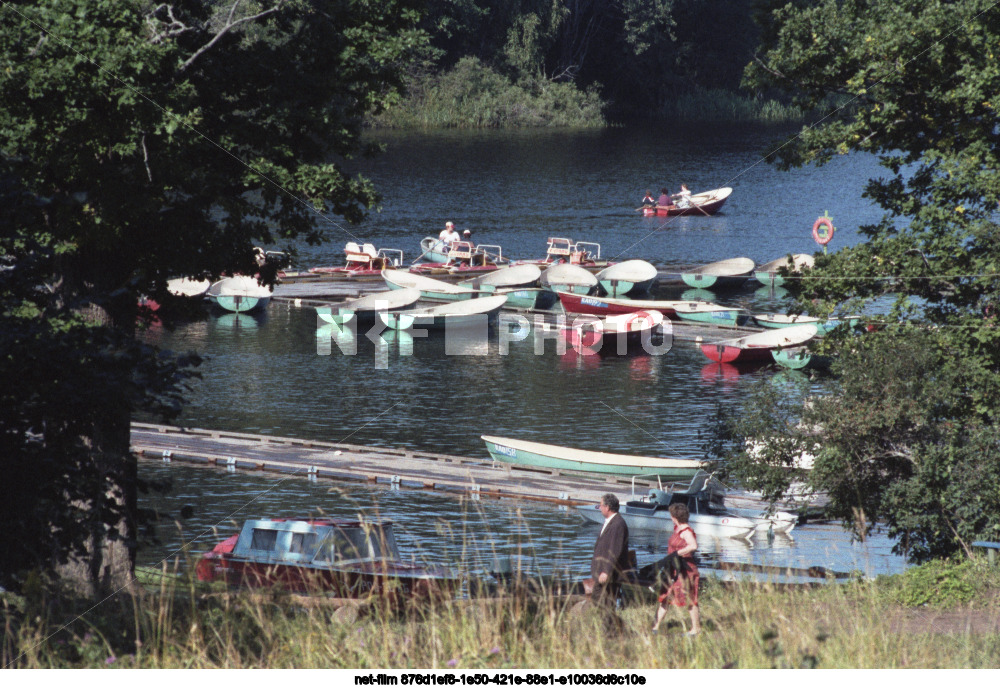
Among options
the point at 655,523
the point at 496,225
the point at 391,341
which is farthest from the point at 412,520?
the point at 496,225

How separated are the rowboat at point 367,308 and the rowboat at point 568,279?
6.77 meters

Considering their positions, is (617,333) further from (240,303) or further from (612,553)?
(612,553)

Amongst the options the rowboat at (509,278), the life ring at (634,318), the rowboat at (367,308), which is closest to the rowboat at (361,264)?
the rowboat at (509,278)

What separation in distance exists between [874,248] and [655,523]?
787cm

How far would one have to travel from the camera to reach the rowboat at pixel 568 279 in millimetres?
48625

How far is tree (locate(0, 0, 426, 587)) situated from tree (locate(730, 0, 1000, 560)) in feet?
26.1

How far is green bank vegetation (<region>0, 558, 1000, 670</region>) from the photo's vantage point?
21.1 feet

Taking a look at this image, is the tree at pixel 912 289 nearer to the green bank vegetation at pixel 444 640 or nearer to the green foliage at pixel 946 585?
the green foliage at pixel 946 585

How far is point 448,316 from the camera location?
144 feet

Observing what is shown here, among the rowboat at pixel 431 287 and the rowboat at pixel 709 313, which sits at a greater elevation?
the rowboat at pixel 431 287

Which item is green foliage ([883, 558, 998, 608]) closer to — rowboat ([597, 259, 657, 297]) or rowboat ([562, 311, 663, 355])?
rowboat ([562, 311, 663, 355])

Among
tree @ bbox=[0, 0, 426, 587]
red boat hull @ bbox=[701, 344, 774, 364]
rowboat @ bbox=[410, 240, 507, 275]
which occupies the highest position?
tree @ bbox=[0, 0, 426, 587]

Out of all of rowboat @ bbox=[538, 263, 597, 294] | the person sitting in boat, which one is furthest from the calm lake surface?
rowboat @ bbox=[538, 263, 597, 294]

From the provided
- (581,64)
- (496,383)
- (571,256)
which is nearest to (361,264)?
(571,256)
